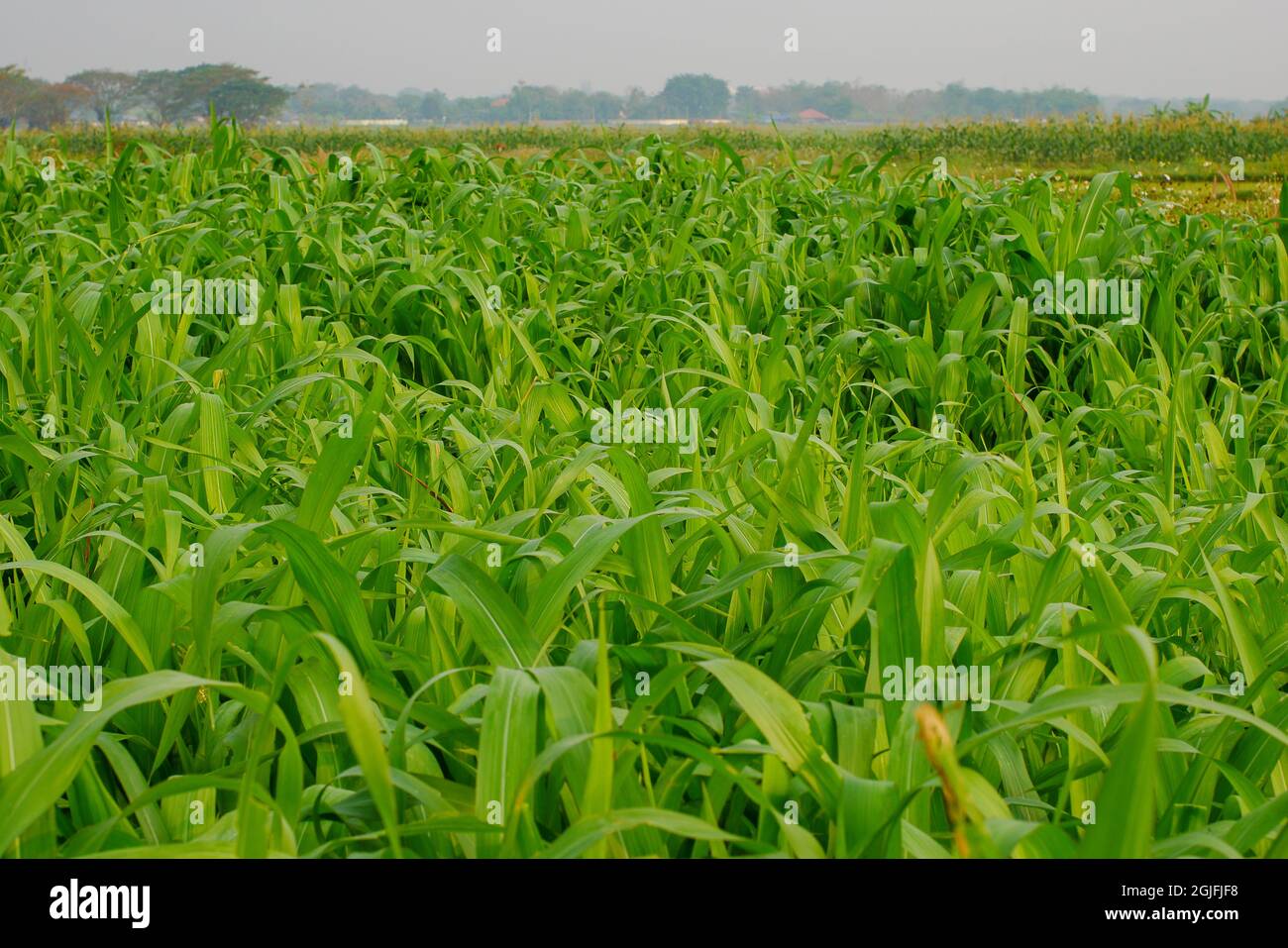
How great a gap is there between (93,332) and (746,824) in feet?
8.02

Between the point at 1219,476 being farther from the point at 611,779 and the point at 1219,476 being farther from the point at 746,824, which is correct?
the point at 611,779

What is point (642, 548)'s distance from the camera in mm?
1460

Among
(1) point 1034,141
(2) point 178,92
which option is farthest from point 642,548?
(2) point 178,92

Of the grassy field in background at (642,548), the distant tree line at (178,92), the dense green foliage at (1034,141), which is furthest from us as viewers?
the distant tree line at (178,92)

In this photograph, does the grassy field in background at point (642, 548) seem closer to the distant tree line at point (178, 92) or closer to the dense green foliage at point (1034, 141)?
the dense green foliage at point (1034, 141)

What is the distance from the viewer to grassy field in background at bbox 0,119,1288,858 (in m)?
1.04

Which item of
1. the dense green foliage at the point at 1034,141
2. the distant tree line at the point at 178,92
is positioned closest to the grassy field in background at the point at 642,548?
the dense green foliage at the point at 1034,141

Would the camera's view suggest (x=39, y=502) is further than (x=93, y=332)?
No

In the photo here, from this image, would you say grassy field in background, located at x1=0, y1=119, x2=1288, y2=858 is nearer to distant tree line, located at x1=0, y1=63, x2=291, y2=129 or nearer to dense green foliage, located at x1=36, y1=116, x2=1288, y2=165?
dense green foliage, located at x1=36, y1=116, x2=1288, y2=165

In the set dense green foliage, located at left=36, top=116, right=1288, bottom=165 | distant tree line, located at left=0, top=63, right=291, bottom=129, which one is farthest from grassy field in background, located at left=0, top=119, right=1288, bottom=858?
distant tree line, located at left=0, top=63, right=291, bottom=129

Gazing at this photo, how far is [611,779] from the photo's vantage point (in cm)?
96

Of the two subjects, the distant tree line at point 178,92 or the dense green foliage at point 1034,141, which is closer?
the dense green foliage at point 1034,141

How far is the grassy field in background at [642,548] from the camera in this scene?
3.40ft

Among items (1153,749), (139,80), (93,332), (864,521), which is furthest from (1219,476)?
(139,80)
